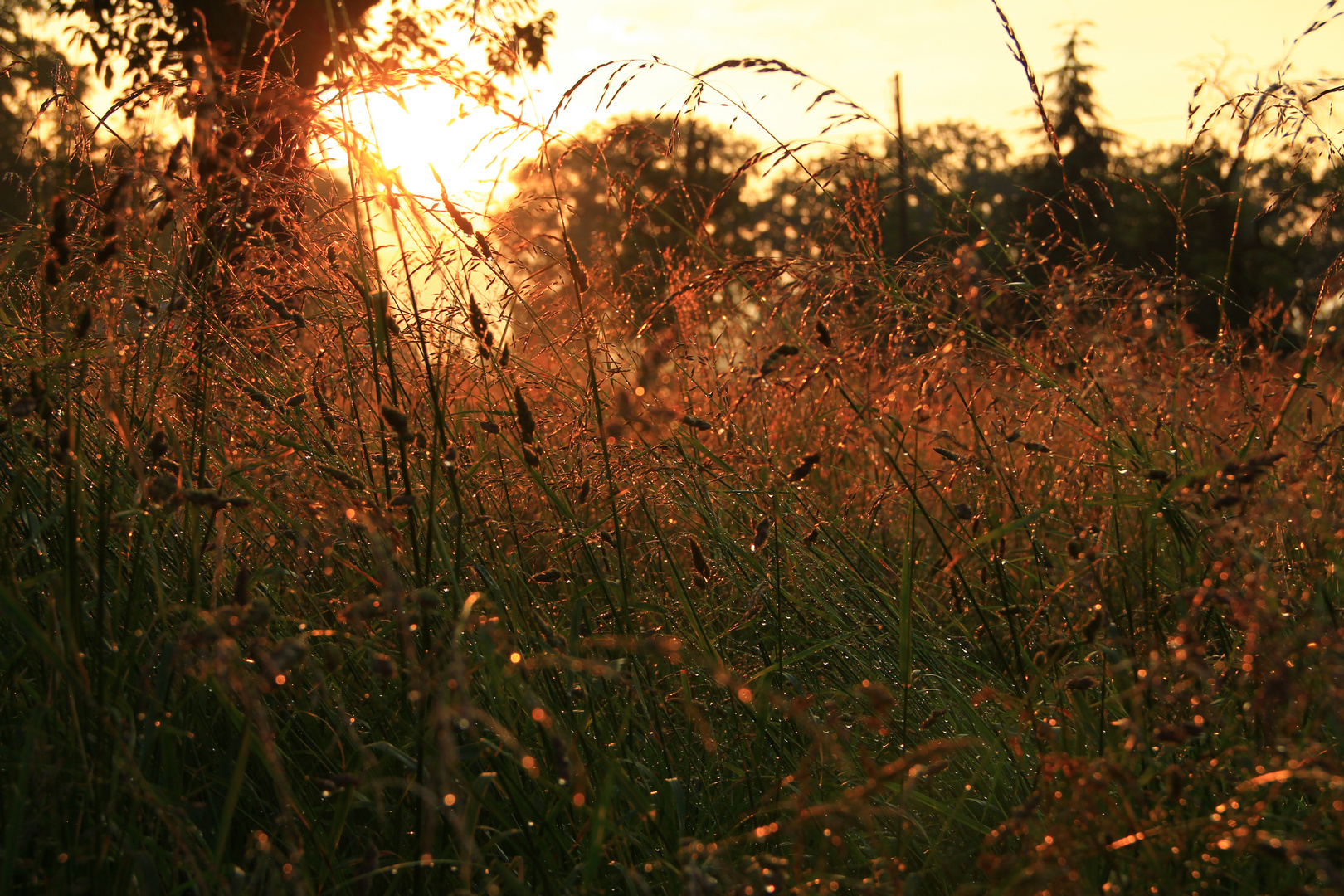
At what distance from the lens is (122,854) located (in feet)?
3.15

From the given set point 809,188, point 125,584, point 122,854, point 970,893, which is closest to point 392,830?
point 122,854

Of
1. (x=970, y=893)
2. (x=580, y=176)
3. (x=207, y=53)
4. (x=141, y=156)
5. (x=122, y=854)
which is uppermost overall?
(x=580, y=176)

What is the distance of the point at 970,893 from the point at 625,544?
1.05m

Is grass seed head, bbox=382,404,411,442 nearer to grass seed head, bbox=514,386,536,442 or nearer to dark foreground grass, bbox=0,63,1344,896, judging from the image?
dark foreground grass, bbox=0,63,1344,896

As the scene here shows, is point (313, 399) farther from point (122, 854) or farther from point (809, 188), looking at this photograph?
point (809, 188)

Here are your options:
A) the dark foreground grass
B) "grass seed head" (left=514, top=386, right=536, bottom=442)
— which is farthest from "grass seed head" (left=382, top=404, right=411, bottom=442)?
"grass seed head" (left=514, top=386, right=536, bottom=442)

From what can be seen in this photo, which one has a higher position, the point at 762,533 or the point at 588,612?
the point at 762,533

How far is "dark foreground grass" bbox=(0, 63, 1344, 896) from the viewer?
98 centimetres

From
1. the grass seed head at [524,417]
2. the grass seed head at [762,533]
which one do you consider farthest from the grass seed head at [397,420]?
the grass seed head at [762,533]

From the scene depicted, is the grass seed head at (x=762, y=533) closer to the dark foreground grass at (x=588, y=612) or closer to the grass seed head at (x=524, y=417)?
the dark foreground grass at (x=588, y=612)

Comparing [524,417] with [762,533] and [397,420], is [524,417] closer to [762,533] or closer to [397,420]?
[397,420]

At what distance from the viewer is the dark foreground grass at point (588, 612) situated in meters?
0.98

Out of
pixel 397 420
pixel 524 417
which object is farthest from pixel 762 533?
pixel 397 420

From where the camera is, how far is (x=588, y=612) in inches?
67.9
